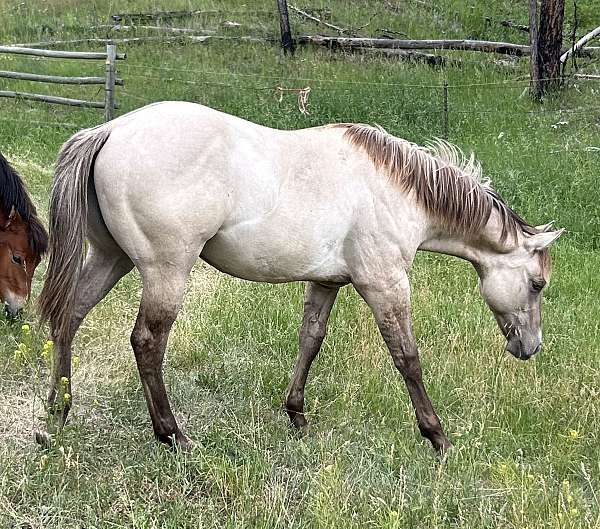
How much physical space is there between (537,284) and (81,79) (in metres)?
9.94

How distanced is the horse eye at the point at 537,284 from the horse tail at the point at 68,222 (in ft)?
8.17

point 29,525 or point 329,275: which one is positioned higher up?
point 329,275

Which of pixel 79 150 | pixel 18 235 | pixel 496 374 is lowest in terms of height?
pixel 496 374

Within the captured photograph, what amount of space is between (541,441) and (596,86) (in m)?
10.2

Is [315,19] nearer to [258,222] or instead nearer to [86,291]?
[86,291]

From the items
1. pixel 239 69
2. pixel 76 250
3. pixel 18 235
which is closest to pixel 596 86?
pixel 239 69

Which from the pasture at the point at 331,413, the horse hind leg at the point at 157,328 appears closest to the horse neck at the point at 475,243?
the pasture at the point at 331,413

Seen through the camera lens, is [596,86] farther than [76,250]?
Yes

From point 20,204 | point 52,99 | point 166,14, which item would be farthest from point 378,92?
point 20,204

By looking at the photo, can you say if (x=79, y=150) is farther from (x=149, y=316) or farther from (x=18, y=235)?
(x=18, y=235)

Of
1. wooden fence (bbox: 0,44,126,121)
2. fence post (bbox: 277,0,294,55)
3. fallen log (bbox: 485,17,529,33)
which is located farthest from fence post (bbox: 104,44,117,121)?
fallen log (bbox: 485,17,529,33)

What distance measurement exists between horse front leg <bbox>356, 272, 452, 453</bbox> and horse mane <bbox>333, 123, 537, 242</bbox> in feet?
1.53

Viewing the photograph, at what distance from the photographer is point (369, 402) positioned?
4754 millimetres

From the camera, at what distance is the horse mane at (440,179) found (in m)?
4.21
